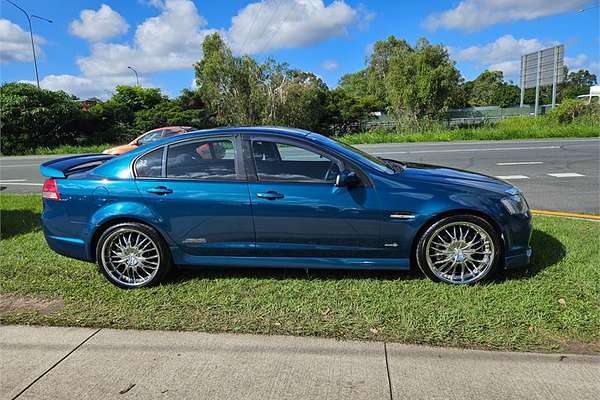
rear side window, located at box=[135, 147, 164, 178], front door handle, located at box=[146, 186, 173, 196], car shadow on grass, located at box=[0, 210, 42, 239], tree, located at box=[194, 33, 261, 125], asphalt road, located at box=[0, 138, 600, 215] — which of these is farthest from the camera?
tree, located at box=[194, 33, 261, 125]

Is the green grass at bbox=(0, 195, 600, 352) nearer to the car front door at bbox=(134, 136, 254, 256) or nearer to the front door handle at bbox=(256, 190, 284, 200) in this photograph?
the car front door at bbox=(134, 136, 254, 256)

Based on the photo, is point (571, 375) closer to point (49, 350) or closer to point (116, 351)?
point (116, 351)

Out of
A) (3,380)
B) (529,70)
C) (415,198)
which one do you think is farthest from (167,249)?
(529,70)

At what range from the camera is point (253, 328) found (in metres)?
3.55

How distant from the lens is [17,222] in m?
7.10

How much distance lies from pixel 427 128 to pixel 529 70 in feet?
55.0

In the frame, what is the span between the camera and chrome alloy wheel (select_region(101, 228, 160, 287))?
4.38 metres

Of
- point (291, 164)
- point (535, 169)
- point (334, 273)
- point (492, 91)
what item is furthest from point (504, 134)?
point (492, 91)

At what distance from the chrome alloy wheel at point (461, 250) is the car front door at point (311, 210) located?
0.51 metres

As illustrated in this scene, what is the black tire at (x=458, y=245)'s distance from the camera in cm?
405

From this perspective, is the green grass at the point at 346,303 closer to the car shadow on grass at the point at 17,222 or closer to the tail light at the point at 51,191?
the tail light at the point at 51,191

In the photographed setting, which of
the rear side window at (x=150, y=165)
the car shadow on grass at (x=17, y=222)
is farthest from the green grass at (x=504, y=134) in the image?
the rear side window at (x=150, y=165)

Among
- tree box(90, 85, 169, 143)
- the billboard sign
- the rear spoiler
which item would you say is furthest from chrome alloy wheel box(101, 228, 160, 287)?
the billboard sign

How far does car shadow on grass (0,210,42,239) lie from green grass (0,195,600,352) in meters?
1.74
